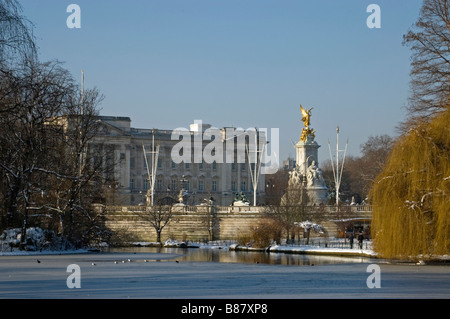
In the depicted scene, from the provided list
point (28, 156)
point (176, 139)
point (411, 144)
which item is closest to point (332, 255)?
point (411, 144)

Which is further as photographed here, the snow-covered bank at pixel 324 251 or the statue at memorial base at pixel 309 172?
the statue at memorial base at pixel 309 172

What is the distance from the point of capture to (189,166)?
153m

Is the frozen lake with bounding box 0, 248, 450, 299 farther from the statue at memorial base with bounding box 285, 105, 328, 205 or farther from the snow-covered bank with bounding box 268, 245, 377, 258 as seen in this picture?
the statue at memorial base with bounding box 285, 105, 328, 205

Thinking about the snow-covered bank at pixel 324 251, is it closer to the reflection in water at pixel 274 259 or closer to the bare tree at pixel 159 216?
the reflection in water at pixel 274 259

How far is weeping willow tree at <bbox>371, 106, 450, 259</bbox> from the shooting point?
139 ft

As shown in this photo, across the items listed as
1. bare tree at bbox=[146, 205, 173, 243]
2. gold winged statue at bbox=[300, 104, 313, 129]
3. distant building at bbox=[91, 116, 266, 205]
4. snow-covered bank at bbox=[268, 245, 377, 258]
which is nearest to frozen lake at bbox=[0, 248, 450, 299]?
snow-covered bank at bbox=[268, 245, 377, 258]

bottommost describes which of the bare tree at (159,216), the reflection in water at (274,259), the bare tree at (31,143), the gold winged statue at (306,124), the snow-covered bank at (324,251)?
the reflection in water at (274,259)

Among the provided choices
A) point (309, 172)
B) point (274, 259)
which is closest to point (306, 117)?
point (309, 172)

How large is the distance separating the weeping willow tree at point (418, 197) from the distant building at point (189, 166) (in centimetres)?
9642

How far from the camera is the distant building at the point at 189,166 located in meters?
144

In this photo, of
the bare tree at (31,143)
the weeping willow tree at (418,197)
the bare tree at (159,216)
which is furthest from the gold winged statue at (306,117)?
the weeping willow tree at (418,197)

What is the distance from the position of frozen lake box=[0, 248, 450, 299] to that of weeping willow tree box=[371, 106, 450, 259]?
269 centimetres

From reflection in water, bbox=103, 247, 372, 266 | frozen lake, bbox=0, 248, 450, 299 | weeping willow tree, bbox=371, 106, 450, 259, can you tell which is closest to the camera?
frozen lake, bbox=0, 248, 450, 299
